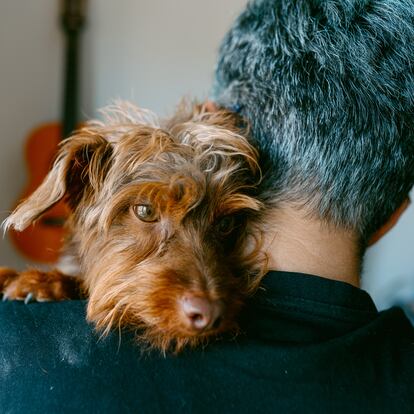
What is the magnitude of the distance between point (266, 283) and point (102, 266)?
17.7 inches

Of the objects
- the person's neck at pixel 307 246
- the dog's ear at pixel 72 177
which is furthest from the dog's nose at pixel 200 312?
the dog's ear at pixel 72 177

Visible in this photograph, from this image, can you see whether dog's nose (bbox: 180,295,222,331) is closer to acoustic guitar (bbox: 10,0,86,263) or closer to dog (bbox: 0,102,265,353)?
dog (bbox: 0,102,265,353)

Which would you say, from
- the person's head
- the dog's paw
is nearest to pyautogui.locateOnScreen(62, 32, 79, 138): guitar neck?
the dog's paw

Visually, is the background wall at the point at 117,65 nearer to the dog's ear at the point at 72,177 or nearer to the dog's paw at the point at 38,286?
the dog's paw at the point at 38,286

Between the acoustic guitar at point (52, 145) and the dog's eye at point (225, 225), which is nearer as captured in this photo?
the dog's eye at point (225, 225)

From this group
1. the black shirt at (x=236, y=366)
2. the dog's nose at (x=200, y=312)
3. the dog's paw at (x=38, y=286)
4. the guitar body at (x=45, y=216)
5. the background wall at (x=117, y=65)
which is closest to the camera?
the black shirt at (x=236, y=366)

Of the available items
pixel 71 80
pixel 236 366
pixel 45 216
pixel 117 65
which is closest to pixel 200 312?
pixel 236 366

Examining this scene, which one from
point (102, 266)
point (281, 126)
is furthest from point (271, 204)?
point (102, 266)

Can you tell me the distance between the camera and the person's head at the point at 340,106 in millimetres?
1204

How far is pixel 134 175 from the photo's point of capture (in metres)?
1.42

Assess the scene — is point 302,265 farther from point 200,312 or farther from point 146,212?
point 146,212

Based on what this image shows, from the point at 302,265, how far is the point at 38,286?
Answer: 747 mm

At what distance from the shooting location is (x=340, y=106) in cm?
120

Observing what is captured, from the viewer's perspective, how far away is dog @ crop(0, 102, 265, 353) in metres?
1.22
